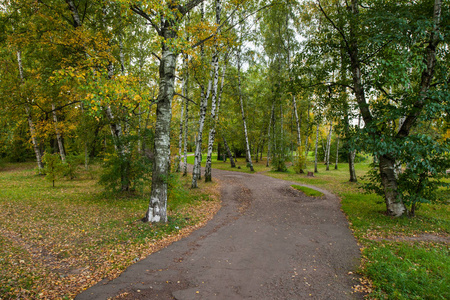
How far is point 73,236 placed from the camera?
617cm

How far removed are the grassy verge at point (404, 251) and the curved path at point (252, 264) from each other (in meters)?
0.44

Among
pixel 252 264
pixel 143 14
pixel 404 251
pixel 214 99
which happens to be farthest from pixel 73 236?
pixel 214 99

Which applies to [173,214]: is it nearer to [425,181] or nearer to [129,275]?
[129,275]

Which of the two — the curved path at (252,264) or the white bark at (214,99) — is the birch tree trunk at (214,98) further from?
the curved path at (252,264)

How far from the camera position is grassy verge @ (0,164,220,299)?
411 centimetres

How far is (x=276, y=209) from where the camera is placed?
32.5 ft

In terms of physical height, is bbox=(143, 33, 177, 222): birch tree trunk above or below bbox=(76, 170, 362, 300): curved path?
above

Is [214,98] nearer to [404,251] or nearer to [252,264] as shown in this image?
[252,264]

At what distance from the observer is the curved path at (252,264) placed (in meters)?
4.02

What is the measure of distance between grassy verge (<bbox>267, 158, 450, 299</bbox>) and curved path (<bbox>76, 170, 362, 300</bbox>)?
445mm

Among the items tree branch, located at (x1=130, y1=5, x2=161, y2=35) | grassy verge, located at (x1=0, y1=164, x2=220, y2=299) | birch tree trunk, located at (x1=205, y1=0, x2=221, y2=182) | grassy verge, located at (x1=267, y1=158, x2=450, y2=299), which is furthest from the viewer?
birch tree trunk, located at (x1=205, y1=0, x2=221, y2=182)

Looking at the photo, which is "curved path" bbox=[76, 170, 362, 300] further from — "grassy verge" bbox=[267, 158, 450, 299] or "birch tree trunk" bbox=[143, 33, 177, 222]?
"birch tree trunk" bbox=[143, 33, 177, 222]

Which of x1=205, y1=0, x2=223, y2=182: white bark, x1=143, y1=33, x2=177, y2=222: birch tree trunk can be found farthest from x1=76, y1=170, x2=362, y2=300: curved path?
x1=205, y1=0, x2=223, y2=182: white bark

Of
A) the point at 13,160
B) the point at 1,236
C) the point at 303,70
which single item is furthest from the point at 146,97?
the point at 13,160
